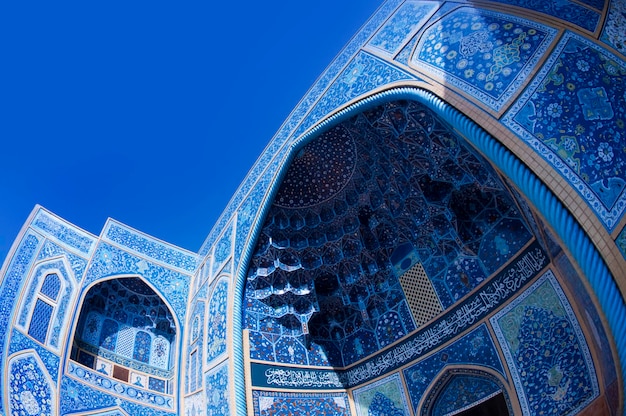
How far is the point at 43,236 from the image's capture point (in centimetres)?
767

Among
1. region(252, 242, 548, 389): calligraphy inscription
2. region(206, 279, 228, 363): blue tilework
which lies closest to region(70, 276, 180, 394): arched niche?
region(206, 279, 228, 363): blue tilework

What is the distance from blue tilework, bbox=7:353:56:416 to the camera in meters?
5.99

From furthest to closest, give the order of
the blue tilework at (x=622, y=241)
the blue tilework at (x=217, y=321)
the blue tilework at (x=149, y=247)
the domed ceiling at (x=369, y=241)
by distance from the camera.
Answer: the blue tilework at (x=149, y=247)
the blue tilework at (x=217, y=321)
the domed ceiling at (x=369, y=241)
the blue tilework at (x=622, y=241)

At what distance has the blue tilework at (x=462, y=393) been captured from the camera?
576cm

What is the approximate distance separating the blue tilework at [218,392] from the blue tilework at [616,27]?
6.12 m

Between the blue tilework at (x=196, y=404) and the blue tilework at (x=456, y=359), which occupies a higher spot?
the blue tilework at (x=196, y=404)

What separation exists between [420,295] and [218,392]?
341 cm

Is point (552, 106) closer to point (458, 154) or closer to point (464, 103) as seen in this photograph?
point (464, 103)

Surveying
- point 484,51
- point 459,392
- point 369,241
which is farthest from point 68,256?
point 484,51

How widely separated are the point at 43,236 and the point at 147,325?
2498mm

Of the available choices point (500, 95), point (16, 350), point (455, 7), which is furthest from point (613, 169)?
point (16, 350)

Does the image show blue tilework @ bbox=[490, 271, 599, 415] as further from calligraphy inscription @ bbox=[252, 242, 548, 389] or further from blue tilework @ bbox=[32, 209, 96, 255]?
blue tilework @ bbox=[32, 209, 96, 255]

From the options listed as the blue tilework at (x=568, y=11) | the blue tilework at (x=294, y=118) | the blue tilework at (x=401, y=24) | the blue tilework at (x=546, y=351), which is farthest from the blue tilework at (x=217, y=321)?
the blue tilework at (x=568, y=11)

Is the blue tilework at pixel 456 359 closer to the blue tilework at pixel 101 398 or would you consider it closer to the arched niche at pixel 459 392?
the arched niche at pixel 459 392
